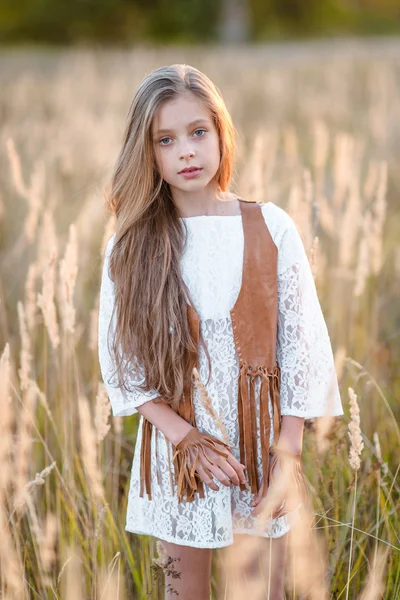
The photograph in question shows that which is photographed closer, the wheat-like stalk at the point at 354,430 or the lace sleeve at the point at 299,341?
the wheat-like stalk at the point at 354,430

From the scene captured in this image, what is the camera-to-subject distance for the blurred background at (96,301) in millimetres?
1751

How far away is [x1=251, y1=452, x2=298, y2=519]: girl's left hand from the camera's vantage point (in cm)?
140

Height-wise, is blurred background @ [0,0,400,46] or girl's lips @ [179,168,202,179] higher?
blurred background @ [0,0,400,46]

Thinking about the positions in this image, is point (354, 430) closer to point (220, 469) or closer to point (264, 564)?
point (220, 469)

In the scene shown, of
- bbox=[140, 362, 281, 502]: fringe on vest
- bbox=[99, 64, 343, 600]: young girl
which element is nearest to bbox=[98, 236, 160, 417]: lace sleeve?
bbox=[99, 64, 343, 600]: young girl

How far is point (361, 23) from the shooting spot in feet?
97.2

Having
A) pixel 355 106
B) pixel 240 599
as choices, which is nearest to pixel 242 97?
pixel 355 106

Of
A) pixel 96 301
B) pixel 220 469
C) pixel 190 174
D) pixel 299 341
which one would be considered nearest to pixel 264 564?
pixel 220 469

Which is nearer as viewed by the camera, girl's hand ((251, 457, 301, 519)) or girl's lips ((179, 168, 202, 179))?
girl's hand ((251, 457, 301, 519))

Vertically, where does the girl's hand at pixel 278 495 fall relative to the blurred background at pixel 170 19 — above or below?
below

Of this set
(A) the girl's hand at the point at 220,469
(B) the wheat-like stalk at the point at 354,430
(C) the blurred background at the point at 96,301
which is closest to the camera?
(B) the wheat-like stalk at the point at 354,430

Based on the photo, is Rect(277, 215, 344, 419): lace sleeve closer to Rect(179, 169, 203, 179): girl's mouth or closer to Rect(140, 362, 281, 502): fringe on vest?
Rect(140, 362, 281, 502): fringe on vest

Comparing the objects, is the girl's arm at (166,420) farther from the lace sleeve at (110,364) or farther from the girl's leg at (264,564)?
the girl's leg at (264,564)

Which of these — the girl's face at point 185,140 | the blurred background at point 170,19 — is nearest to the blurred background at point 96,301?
the girl's face at point 185,140
